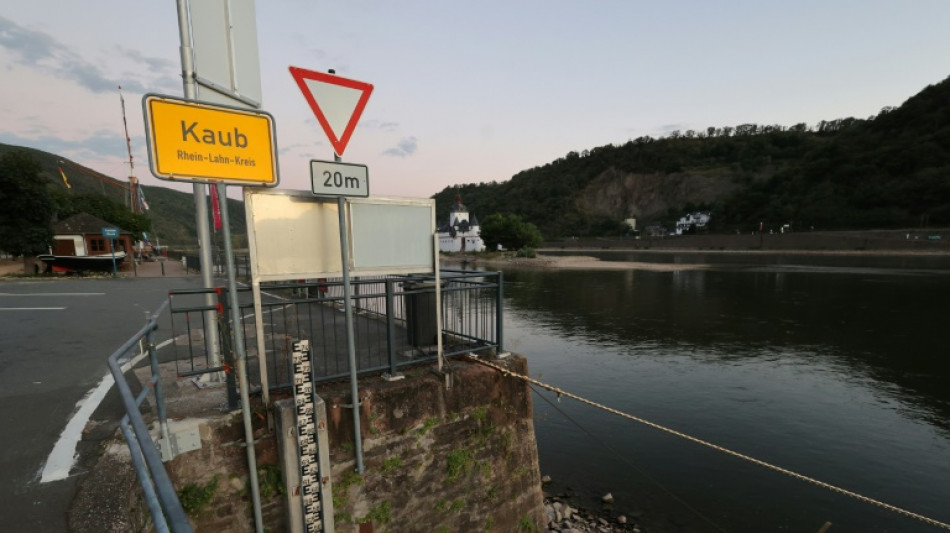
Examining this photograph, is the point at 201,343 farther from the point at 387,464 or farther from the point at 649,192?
the point at 649,192

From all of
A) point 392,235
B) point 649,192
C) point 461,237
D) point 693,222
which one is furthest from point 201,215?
point 649,192

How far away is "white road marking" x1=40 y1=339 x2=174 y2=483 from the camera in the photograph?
11.3 ft

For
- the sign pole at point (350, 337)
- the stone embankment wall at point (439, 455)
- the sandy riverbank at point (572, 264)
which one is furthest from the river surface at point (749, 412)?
the sandy riverbank at point (572, 264)

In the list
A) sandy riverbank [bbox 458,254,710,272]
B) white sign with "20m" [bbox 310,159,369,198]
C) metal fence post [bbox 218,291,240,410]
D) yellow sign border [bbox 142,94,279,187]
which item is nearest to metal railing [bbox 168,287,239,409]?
metal fence post [bbox 218,291,240,410]

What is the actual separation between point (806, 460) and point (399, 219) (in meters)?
11.0

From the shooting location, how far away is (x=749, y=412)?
37.8ft

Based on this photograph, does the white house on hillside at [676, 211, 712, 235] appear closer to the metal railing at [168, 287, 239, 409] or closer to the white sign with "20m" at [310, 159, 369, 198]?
the metal railing at [168, 287, 239, 409]

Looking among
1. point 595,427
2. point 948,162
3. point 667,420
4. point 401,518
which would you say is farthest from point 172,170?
point 948,162

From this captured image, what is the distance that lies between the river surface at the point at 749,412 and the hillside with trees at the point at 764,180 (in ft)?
262

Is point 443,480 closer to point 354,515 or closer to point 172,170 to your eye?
point 354,515

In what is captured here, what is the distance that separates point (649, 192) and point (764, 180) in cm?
3460

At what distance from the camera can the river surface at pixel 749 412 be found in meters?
8.04

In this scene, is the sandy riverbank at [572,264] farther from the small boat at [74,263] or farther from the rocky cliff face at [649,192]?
the rocky cliff face at [649,192]

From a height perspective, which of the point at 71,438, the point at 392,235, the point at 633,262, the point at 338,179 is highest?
the point at 338,179
